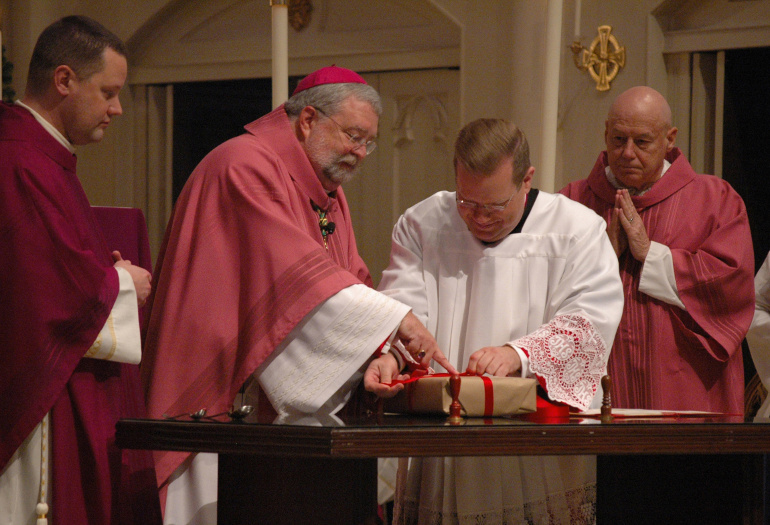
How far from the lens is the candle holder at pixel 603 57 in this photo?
5.84m

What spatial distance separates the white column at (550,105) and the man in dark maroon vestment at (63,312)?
188 cm

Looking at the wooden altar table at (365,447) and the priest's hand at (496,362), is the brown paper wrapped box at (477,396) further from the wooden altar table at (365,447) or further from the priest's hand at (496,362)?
the priest's hand at (496,362)

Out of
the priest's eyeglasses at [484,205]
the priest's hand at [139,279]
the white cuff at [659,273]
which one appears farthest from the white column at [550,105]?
the priest's hand at [139,279]

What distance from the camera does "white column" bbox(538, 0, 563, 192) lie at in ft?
13.7

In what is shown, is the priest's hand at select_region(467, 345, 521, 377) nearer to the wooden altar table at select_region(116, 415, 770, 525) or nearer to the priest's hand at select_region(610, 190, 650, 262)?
the wooden altar table at select_region(116, 415, 770, 525)

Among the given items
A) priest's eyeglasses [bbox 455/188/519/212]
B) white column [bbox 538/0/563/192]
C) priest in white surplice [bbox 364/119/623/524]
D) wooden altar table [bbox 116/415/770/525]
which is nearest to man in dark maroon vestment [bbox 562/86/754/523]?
white column [bbox 538/0/563/192]

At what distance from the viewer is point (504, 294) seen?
132 inches

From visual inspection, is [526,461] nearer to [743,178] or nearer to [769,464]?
[769,464]

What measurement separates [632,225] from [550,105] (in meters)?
0.61

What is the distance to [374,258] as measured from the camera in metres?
7.11

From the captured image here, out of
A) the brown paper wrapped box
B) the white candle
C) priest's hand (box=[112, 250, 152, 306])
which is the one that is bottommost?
the brown paper wrapped box

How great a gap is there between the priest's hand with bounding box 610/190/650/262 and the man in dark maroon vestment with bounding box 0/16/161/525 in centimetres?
200

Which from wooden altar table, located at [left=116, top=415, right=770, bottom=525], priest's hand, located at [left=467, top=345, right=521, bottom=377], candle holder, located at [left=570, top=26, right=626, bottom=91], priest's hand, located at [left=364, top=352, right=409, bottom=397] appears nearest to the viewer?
wooden altar table, located at [left=116, top=415, right=770, bottom=525]

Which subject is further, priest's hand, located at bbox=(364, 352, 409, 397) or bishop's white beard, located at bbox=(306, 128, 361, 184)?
bishop's white beard, located at bbox=(306, 128, 361, 184)
